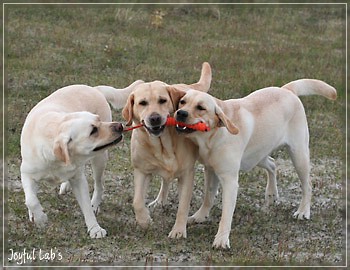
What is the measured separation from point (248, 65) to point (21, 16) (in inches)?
209

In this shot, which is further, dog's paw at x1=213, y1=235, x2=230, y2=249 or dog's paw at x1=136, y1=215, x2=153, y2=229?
dog's paw at x1=136, y1=215, x2=153, y2=229

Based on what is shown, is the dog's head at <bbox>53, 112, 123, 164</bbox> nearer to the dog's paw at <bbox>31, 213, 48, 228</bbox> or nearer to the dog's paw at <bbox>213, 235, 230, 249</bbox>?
the dog's paw at <bbox>31, 213, 48, 228</bbox>

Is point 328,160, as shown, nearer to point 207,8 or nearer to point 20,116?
point 20,116

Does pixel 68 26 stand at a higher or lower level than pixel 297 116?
lower

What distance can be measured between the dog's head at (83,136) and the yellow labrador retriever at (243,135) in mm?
598

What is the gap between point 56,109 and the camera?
20.1 feet

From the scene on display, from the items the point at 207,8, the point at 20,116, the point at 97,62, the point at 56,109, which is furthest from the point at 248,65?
the point at 56,109

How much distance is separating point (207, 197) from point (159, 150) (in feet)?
2.93

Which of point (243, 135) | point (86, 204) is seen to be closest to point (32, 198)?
point (86, 204)

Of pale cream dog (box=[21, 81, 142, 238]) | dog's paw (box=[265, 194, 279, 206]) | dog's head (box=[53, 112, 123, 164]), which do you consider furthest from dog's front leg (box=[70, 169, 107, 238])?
dog's paw (box=[265, 194, 279, 206])

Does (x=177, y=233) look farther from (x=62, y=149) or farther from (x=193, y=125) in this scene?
(x=62, y=149)

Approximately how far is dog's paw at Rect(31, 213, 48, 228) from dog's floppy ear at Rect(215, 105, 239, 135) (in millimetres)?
1790

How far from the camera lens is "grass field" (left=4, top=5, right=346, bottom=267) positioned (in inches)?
235

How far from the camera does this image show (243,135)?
6207 millimetres
